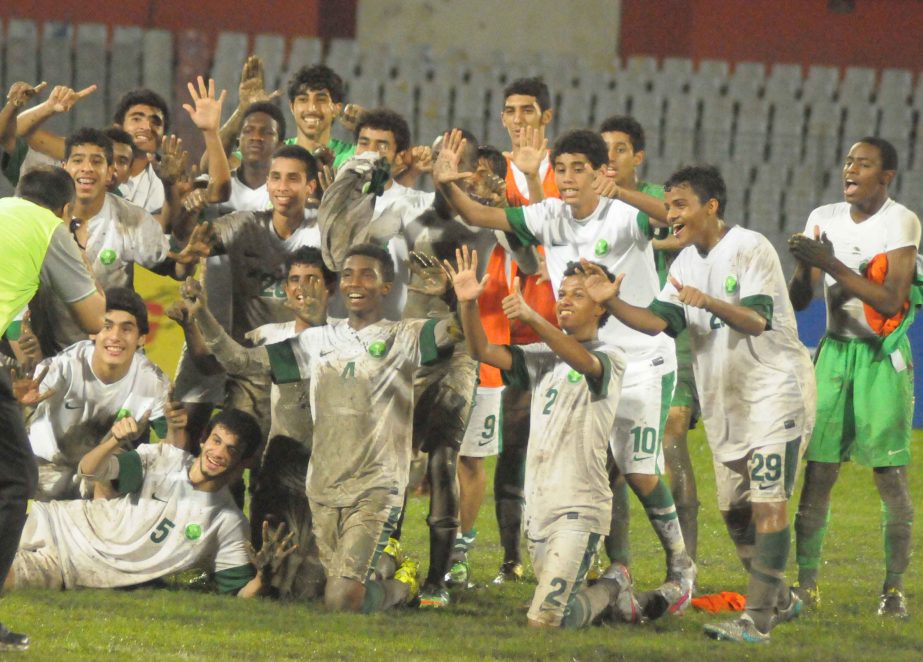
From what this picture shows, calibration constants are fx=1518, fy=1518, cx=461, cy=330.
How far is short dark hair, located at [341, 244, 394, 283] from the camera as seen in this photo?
20.7 feet

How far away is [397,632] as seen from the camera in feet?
19.1

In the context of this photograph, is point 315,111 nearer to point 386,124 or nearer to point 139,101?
point 386,124

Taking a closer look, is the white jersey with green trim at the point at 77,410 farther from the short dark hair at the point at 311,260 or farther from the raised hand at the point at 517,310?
the raised hand at the point at 517,310

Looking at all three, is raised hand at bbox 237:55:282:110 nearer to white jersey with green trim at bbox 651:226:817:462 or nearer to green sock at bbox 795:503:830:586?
white jersey with green trim at bbox 651:226:817:462

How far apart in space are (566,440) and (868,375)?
1.62 meters

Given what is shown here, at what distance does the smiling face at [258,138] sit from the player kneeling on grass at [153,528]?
160 centimetres

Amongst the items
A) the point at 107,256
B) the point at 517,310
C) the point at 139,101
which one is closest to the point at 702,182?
the point at 517,310

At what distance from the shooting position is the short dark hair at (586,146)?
6.44 meters

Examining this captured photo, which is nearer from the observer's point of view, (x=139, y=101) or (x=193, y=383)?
(x=193, y=383)

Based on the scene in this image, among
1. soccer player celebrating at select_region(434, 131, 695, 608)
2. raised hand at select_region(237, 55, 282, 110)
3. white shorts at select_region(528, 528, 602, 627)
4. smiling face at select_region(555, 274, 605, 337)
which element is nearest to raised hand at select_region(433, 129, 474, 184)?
soccer player celebrating at select_region(434, 131, 695, 608)

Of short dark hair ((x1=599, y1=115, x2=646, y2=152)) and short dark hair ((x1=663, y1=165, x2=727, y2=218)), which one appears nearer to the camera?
short dark hair ((x1=663, y1=165, x2=727, y2=218))

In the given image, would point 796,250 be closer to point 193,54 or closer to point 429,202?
point 429,202

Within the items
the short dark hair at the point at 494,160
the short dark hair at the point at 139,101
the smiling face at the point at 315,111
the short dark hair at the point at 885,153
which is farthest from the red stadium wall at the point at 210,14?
the short dark hair at the point at 885,153

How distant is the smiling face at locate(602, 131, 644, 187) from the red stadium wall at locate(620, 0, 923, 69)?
1016 cm
